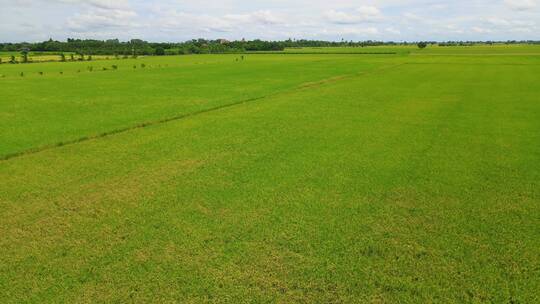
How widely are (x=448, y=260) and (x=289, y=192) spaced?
13.5ft

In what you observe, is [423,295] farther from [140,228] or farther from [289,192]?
[140,228]

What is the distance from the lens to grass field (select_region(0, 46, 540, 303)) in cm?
619

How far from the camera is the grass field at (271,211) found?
20.3 feet

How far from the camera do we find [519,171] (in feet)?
38.1

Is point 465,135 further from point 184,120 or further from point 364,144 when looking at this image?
point 184,120

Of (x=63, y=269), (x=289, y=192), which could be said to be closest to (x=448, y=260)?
(x=289, y=192)

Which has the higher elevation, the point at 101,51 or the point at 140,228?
the point at 101,51

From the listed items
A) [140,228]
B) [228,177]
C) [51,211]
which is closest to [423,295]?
[140,228]

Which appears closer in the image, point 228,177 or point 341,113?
point 228,177

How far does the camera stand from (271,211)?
8.87m

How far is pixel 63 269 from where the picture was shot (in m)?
6.59

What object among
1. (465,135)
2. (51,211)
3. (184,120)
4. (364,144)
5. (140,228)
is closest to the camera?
(140,228)

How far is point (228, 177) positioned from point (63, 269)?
5.19 m

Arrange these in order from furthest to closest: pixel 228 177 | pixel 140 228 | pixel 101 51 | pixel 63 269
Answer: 1. pixel 101 51
2. pixel 228 177
3. pixel 140 228
4. pixel 63 269
